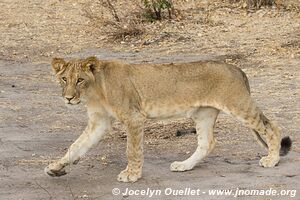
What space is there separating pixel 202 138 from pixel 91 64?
3.73 feet

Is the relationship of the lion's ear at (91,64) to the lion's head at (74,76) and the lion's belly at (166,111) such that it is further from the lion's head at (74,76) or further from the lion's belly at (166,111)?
the lion's belly at (166,111)

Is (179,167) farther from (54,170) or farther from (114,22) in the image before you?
(114,22)

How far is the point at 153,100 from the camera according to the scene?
21.7ft

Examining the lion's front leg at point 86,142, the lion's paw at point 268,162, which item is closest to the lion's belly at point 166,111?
the lion's front leg at point 86,142

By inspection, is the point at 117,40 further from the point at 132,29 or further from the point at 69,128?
the point at 69,128

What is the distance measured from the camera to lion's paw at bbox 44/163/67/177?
6.54m

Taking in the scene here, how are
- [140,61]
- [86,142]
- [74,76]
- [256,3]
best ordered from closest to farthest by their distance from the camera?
[74,76] < [86,142] < [140,61] < [256,3]

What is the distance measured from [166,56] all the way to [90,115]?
18.1 feet

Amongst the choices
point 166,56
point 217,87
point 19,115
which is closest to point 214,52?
point 166,56

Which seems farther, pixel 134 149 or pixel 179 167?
pixel 179 167

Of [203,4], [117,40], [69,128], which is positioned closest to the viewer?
[69,128]

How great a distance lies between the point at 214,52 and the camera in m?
12.0

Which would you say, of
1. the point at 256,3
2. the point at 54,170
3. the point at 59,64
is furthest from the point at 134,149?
the point at 256,3

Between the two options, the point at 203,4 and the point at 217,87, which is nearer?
the point at 217,87
